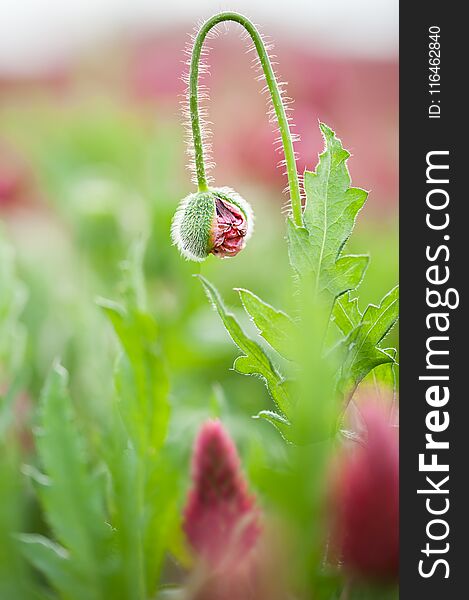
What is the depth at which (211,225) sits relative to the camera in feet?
2.02

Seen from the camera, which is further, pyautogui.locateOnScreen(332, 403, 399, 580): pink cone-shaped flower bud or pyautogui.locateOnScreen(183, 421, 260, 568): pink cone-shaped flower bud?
pyautogui.locateOnScreen(183, 421, 260, 568): pink cone-shaped flower bud

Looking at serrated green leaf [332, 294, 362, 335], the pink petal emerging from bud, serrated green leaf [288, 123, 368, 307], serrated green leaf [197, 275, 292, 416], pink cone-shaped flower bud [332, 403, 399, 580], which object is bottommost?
pink cone-shaped flower bud [332, 403, 399, 580]

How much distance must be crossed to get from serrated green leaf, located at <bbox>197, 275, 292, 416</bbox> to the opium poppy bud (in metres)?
0.09

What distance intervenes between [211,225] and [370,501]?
237 millimetres

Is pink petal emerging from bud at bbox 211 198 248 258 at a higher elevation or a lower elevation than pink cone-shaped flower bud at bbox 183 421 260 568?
higher

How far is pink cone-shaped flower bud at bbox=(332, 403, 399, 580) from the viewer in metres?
0.43

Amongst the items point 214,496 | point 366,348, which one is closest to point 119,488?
point 214,496

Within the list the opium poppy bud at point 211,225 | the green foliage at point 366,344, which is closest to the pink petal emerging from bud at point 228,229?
the opium poppy bud at point 211,225

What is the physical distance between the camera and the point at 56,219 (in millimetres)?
1655

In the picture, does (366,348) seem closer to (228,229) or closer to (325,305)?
(325,305)

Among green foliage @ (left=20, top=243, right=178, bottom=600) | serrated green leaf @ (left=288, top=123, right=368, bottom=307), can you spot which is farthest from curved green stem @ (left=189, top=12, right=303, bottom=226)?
green foliage @ (left=20, top=243, right=178, bottom=600)

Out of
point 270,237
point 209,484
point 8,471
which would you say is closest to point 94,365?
point 8,471

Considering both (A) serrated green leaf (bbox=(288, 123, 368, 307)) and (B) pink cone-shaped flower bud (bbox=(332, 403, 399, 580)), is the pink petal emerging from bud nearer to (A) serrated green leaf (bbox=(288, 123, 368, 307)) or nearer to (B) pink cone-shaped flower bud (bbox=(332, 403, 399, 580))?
A: (A) serrated green leaf (bbox=(288, 123, 368, 307))

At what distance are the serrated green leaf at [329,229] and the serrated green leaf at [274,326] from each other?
0.08ft
